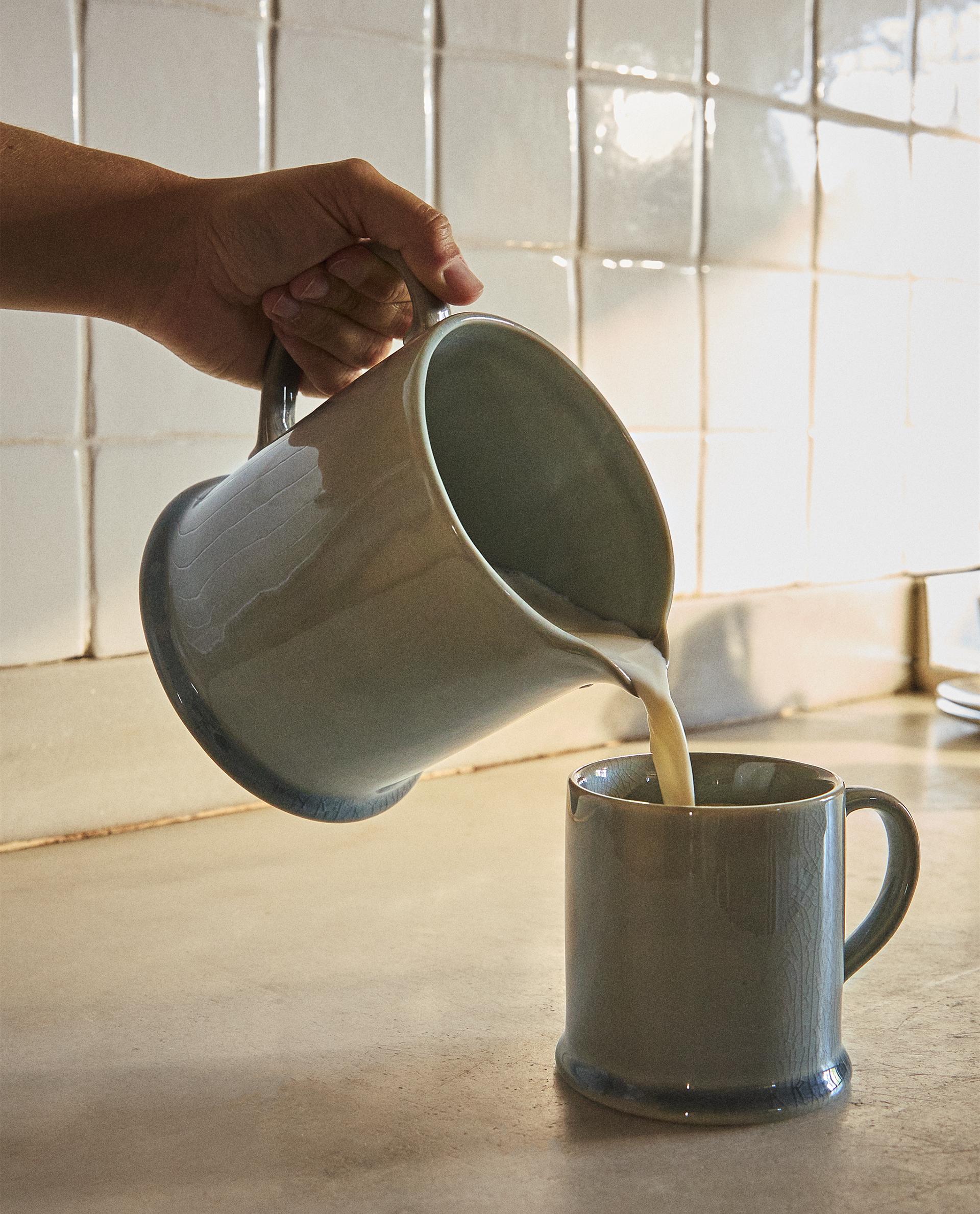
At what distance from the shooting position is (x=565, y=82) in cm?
99

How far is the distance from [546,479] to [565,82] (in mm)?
585

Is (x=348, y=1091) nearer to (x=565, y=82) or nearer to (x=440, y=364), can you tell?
(x=440, y=364)

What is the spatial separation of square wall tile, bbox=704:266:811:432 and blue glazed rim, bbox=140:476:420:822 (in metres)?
0.69

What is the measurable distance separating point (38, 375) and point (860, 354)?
0.76 m

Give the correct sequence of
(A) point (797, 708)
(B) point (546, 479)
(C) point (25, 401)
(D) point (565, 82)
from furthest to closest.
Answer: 1. (A) point (797, 708)
2. (D) point (565, 82)
3. (C) point (25, 401)
4. (B) point (546, 479)

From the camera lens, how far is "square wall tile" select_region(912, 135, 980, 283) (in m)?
1.27

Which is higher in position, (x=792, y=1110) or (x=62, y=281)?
(x=62, y=281)

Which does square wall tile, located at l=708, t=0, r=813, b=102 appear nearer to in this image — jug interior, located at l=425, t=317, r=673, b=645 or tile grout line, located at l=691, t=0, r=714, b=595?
tile grout line, located at l=691, t=0, r=714, b=595

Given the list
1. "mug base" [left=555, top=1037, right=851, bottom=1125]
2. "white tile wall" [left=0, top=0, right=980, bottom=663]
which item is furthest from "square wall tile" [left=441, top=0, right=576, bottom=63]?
"mug base" [left=555, top=1037, right=851, bottom=1125]

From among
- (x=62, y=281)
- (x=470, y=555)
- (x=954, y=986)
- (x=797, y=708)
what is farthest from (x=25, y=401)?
(x=797, y=708)

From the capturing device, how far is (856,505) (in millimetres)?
1241

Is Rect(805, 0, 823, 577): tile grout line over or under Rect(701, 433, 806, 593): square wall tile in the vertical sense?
over

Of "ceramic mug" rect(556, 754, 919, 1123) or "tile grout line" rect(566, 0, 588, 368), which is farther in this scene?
"tile grout line" rect(566, 0, 588, 368)

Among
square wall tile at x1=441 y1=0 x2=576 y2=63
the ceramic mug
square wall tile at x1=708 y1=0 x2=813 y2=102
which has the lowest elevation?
the ceramic mug
